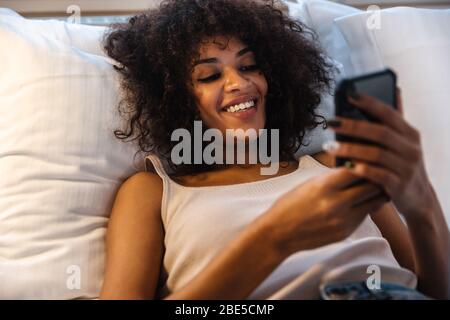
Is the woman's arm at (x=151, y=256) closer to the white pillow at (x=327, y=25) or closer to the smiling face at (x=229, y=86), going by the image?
the smiling face at (x=229, y=86)

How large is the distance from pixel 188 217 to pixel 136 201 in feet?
0.26

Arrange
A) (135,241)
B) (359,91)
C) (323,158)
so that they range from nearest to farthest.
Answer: (359,91) < (135,241) < (323,158)

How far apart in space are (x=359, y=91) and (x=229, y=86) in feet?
1.05

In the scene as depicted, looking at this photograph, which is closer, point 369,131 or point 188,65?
point 369,131

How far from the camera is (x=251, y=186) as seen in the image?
Result: 0.87 meters

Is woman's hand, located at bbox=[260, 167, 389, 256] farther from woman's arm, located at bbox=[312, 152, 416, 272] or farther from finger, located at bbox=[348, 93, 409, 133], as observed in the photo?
woman's arm, located at bbox=[312, 152, 416, 272]

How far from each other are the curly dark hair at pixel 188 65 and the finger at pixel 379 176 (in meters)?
0.36

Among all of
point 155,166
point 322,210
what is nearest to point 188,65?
point 155,166

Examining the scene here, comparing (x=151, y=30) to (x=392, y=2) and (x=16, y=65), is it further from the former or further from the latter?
(x=392, y=2)

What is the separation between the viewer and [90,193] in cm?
88

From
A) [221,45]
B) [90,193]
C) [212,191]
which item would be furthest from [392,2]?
[90,193]

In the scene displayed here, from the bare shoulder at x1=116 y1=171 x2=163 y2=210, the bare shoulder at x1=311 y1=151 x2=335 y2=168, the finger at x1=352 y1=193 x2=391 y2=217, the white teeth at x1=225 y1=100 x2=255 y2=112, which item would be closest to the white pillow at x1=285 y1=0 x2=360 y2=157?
the bare shoulder at x1=311 y1=151 x2=335 y2=168

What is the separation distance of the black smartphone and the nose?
0.99 ft

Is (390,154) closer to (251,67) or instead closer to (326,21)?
(251,67)
